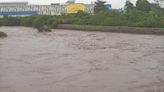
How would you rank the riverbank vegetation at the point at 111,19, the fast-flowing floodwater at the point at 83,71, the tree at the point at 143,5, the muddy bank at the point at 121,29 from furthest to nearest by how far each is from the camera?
the tree at the point at 143,5 < the riverbank vegetation at the point at 111,19 < the muddy bank at the point at 121,29 < the fast-flowing floodwater at the point at 83,71

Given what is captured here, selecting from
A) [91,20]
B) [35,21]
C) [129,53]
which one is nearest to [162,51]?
[129,53]

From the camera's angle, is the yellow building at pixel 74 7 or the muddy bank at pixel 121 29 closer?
the muddy bank at pixel 121 29

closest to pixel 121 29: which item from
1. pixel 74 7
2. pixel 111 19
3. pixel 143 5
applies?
pixel 111 19

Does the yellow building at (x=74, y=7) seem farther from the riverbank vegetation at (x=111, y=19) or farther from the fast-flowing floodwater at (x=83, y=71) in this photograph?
the fast-flowing floodwater at (x=83, y=71)

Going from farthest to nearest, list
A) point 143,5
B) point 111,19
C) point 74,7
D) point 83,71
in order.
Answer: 1. point 74,7
2. point 143,5
3. point 111,19
4. point 83,71

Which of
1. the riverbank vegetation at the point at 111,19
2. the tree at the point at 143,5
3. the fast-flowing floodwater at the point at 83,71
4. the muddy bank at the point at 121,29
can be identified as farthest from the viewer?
the tree at the point at 143,5

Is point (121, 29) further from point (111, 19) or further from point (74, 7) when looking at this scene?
point (74, 7)

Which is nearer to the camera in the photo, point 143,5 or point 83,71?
point 83,71

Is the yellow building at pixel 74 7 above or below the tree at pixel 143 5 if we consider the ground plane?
below

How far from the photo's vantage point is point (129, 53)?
18297 millimetres

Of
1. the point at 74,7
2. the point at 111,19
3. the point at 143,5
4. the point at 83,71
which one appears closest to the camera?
the point at 83,71

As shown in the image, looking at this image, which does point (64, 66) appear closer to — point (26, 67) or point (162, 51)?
point (26, 67)

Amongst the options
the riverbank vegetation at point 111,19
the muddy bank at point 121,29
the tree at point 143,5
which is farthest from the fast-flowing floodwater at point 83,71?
the tree at point 143,5

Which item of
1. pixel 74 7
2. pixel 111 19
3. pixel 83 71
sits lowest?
pixel 74 7
